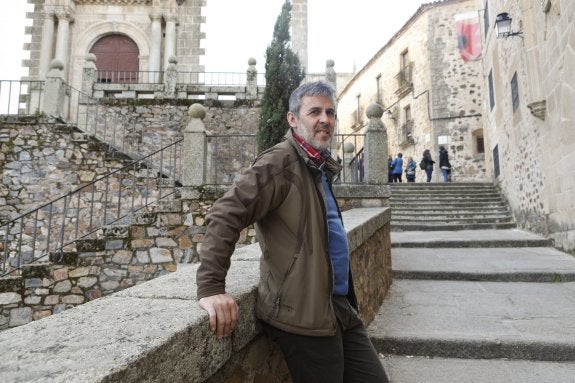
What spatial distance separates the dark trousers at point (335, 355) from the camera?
4.93 feet

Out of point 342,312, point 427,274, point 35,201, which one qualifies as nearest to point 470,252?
point 427,274

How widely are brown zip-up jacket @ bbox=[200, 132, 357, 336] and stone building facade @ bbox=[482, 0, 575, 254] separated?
615cm

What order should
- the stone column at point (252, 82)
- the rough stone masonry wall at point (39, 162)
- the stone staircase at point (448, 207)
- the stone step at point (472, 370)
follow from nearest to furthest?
1. the stone step at point (472, 370)
2. the rough stone masonry wall at point (39, 162)
3. the stone staircase at point (448, 207)
4. the stone column at point (252, 82)

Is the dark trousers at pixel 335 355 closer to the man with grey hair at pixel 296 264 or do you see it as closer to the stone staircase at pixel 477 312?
the man with grey hair at pixel 296 264

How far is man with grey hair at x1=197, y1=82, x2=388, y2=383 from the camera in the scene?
1.45 m

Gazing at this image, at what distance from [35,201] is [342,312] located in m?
9.38

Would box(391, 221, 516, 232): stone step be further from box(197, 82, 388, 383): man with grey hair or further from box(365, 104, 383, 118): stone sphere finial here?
box(197, 82, 388, 383): man with grey hair

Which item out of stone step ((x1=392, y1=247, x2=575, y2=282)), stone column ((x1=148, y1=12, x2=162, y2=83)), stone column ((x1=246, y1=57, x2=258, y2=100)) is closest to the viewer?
stone step ((x1=392, y1=247, x2=575, y2=282))

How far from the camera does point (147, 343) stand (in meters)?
1.07

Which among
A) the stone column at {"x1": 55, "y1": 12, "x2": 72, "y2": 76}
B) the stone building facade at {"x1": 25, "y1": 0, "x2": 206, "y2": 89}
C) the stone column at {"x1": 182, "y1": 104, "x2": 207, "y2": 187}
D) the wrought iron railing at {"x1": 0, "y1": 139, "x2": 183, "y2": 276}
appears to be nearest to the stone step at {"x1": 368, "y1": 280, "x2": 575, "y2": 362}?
the stone column at {"x1": 182, "y1": 104, "x2": 207, "y2": 187}

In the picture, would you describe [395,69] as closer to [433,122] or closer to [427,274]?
[433,122]

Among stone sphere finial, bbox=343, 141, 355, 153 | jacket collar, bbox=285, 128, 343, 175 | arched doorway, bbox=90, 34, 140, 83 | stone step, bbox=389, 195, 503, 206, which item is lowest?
jacket collar, bbox=285, 128, 343, 175

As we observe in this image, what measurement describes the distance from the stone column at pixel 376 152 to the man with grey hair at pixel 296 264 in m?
4.65

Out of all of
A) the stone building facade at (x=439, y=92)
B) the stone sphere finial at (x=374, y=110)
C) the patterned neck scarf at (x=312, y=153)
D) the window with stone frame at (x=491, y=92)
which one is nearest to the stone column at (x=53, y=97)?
the stone sphere finial at (x=374, y=110)
